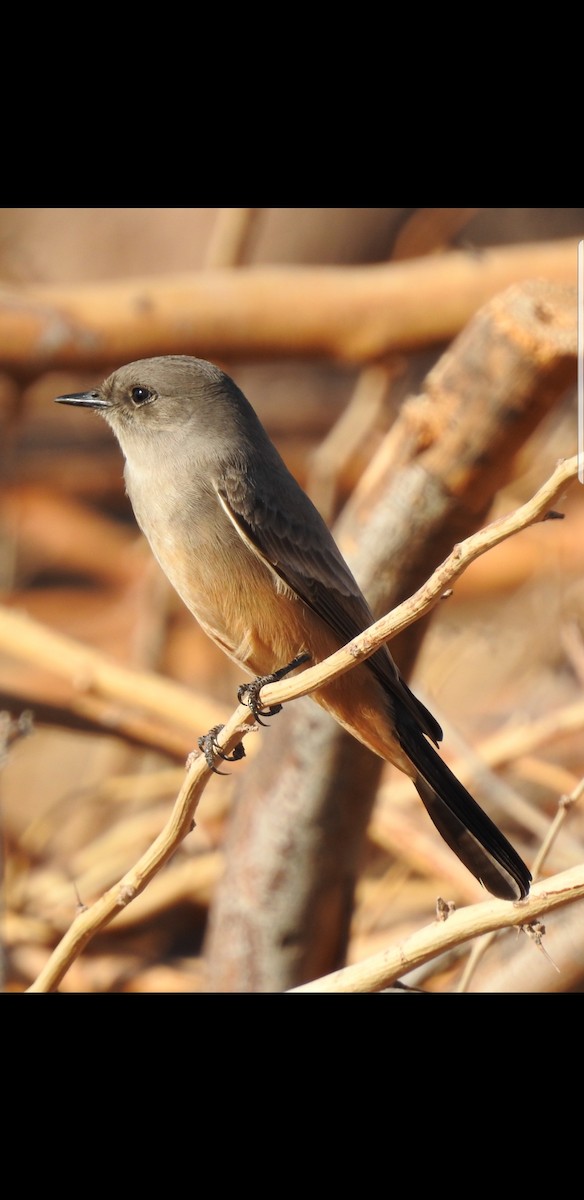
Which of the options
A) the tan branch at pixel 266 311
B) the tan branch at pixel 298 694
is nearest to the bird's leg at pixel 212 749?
the tan branch at pixel 298 694

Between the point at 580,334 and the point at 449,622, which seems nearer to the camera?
the point at 580,334

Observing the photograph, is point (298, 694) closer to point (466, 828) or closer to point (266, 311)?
point (466, 828)

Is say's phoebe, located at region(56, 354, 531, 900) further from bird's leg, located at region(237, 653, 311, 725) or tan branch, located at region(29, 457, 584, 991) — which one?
tan branch, located at region(29, 457, 584, 991)

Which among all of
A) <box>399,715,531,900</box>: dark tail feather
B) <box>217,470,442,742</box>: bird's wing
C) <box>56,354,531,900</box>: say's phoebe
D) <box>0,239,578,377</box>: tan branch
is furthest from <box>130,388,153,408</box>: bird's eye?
<box>0,239,578,377</box>: tan branch

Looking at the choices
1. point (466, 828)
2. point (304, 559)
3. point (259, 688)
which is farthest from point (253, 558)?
point (466, 828)

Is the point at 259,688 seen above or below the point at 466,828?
above

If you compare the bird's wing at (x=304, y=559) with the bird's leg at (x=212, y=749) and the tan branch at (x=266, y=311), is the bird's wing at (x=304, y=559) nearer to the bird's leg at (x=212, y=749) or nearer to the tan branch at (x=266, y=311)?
the bird's leg at (x=212, y=749)

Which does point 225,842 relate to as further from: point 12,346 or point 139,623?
point 139,623

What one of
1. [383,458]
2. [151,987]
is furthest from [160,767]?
[383,458]
